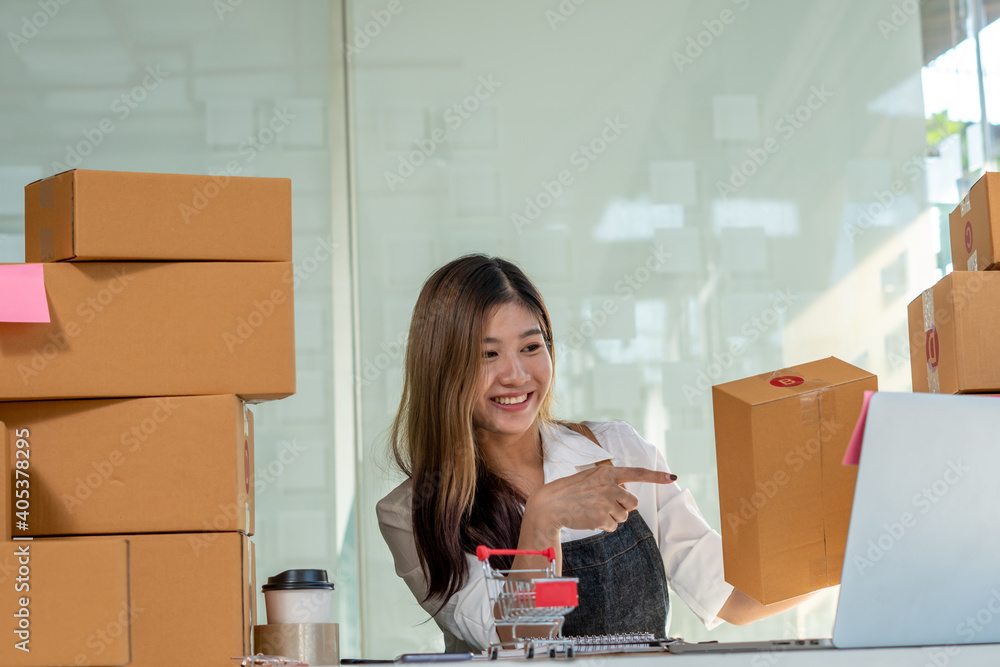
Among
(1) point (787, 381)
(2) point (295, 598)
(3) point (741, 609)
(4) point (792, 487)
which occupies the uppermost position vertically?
(1) point (787, 381)

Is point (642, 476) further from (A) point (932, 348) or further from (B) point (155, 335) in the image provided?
(B) point (155, 335)

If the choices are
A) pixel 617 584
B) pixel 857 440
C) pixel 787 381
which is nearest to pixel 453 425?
pixel 617 584

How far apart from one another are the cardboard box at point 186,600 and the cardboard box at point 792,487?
56cm

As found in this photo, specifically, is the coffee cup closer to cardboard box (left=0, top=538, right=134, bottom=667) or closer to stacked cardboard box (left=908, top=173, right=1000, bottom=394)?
cardboard box (left=0, top=538, right=134, bottom=667)

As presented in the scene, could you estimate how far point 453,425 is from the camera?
1.58 metres

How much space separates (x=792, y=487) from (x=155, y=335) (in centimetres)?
73

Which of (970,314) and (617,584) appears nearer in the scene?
(970,314)

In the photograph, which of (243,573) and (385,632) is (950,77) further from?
(243,573)

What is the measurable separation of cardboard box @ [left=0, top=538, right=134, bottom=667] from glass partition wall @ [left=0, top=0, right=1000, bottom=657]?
1.59 metres

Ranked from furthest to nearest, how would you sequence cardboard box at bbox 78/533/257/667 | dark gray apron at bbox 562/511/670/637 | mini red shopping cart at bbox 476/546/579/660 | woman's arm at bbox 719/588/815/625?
1. dark gray apron at bbox 562/511/670/637
2. woman's arm at bbox 719/588/815/625
3. cardboard box at bbox 78/533/257/667
4. mini red shopping cart at bbox 476/546/579/660

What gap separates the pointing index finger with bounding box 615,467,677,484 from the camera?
3.42 feet

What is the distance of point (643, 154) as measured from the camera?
2625 millimetres

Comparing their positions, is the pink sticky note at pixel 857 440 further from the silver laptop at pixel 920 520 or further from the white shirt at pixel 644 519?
the white shirt at pixel 644 519

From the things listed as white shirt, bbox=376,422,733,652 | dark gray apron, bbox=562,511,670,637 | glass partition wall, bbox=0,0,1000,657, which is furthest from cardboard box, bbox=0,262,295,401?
glass partition wall, bbox=0,0,1000,657
